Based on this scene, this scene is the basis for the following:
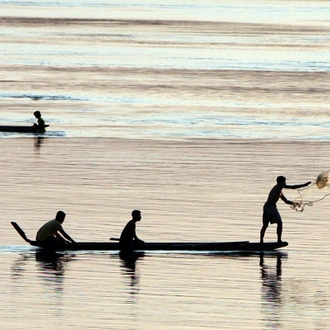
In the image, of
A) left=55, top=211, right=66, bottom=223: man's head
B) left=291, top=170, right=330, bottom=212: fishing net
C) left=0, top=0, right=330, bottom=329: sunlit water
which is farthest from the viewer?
left=291, top=170, right=330, bottom=212: fishing net

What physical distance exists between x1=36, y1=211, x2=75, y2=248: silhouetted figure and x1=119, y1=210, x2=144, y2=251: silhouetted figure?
1.00 meters

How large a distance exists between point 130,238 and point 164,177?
437 inches

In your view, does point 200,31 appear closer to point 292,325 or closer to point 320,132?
point 320,132

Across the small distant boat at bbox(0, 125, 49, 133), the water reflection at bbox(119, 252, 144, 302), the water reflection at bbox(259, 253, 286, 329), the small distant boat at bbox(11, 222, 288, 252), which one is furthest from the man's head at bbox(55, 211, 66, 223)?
the small distant boat at bbox(0, 125, 49, 133)

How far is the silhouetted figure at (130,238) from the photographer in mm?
25017

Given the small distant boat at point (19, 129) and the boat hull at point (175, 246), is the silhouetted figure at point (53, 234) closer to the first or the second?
the boat hull at point (175, 246)

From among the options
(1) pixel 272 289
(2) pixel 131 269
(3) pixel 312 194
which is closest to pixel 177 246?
(2) pixel 131 269

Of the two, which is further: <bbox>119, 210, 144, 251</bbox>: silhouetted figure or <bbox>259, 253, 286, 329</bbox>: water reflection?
<bbox>119, 210, 144, 251</bbox>: silhouetted figure

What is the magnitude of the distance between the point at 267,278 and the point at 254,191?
10480mm

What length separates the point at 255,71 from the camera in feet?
247

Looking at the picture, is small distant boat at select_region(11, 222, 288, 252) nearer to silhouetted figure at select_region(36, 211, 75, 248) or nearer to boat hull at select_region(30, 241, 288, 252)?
boat hull at select_region(30, 241, 288, 252)

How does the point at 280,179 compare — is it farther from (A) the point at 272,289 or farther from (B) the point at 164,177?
(B) the point at 164,177

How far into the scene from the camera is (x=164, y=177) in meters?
36.3

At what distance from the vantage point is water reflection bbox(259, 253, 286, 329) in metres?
20.8
